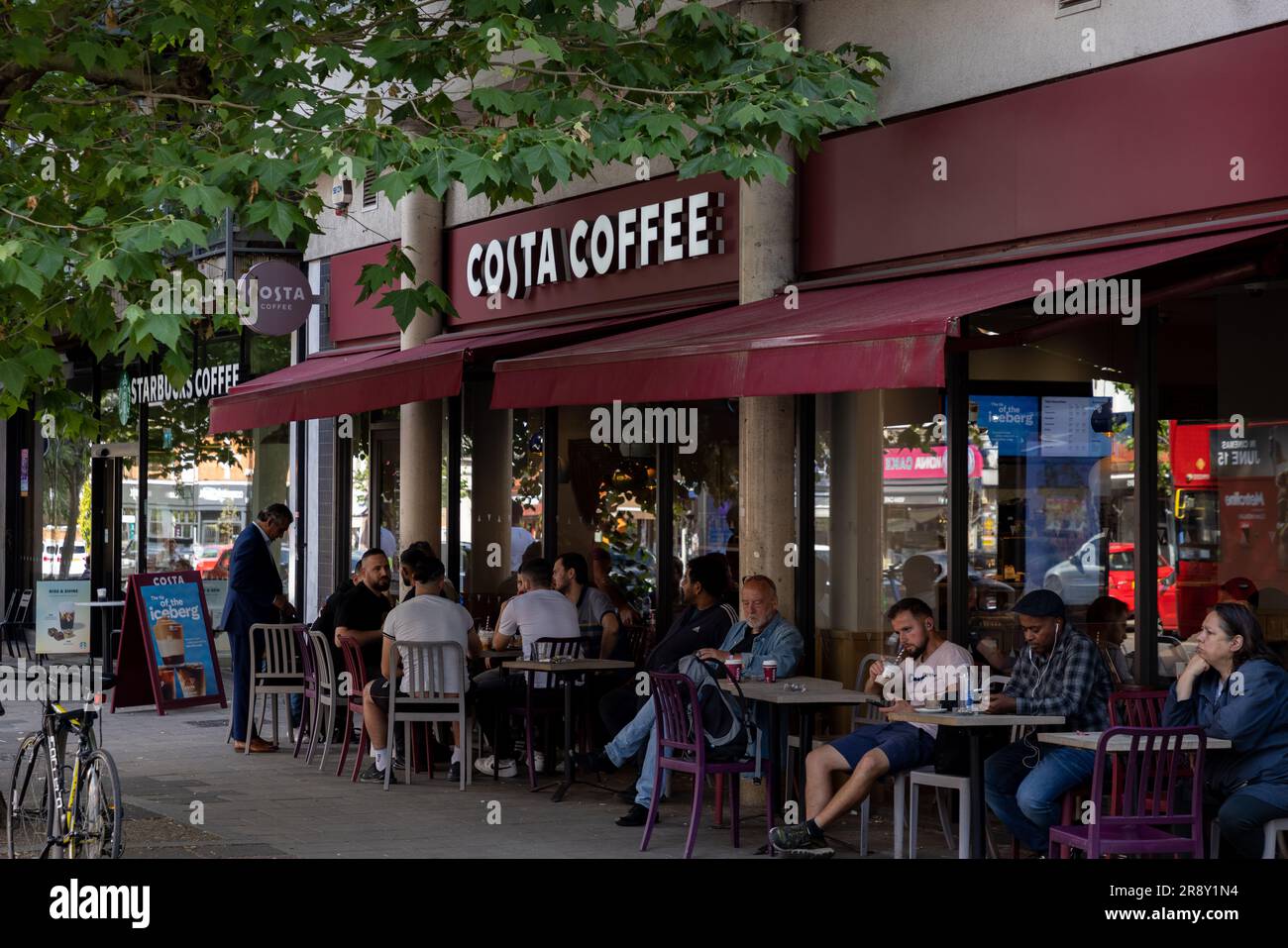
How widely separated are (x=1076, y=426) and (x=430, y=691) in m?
4.25

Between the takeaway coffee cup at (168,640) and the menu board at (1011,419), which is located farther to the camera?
the takeaway coffee cup at (168,640)

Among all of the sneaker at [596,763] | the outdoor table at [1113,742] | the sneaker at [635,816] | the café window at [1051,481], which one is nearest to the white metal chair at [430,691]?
the sneaker at [596,763]

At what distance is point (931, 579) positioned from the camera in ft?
33.8

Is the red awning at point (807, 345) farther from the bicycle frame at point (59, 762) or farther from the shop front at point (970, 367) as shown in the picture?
the bicycle frame at point (59, 762)

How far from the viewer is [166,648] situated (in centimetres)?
1484

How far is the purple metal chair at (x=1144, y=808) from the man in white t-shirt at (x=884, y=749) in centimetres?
123

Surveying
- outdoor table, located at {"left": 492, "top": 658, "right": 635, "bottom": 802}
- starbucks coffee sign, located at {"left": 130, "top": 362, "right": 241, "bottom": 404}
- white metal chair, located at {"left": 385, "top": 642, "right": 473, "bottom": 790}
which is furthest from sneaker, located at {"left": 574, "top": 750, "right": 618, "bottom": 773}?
starbucks coffee sign, located at {"left": 130, "top": 362, "right": 241, "bottom": 404}

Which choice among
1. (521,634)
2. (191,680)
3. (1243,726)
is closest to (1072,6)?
(1243,726)

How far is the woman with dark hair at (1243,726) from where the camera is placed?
22.7 ft

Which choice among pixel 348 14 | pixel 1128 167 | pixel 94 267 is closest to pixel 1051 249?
pixel 1128 167

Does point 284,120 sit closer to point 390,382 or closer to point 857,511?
point 390,382

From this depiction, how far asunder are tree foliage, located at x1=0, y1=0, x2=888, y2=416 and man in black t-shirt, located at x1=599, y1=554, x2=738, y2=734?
2427mm

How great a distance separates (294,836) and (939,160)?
5221 millimetres
